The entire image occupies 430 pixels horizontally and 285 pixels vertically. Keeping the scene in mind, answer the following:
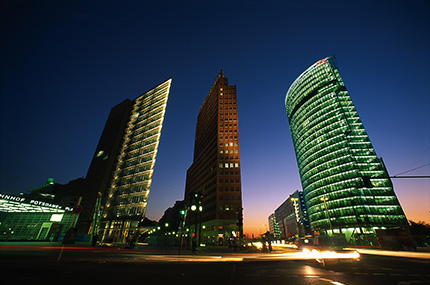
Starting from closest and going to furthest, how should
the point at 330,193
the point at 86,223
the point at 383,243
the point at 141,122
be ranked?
the point at 383,243, the point at 86,223, the point at 141,122, the point at 330,193

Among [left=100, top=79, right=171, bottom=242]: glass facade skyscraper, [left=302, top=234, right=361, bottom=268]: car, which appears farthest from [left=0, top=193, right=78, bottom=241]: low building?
[left=302, top=234, right=361, bottom=268]: car

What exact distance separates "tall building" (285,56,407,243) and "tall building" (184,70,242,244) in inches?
1276

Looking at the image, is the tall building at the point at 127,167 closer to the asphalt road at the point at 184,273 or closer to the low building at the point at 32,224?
the low building at the point at 32,224

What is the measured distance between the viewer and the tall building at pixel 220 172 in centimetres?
5977

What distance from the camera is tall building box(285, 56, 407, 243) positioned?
6819 cm

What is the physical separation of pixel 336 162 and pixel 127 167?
89.5 m

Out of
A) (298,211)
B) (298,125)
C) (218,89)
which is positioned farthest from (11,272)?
(298,211)

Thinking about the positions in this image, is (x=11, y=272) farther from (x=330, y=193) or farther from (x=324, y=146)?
(x=324, y=146)

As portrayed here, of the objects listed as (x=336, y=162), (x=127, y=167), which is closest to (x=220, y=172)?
(x=127, y=167)

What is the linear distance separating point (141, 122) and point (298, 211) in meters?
132

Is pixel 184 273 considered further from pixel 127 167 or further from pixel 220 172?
pixel 127 167

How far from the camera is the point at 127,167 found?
63.2 metres

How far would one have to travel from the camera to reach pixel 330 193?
259ft

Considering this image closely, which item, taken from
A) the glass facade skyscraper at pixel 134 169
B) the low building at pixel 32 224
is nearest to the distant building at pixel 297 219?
the glass facade skyscraper at pixel 134 169
